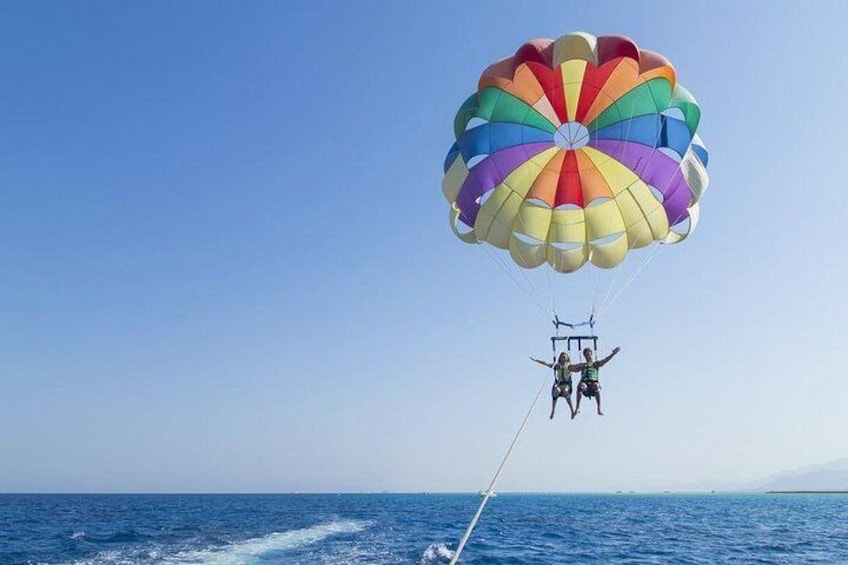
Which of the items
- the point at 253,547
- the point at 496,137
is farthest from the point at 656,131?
the point at 253,547

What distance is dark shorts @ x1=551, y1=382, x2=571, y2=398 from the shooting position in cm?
1144

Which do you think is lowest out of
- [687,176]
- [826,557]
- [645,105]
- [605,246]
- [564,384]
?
[826,557]

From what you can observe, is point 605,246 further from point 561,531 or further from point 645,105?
point 561,531

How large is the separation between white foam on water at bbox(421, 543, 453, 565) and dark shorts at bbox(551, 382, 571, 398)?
37.1 feet

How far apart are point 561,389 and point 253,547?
19909 millimetres

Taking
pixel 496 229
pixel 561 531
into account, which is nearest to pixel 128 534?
pixel 561 531

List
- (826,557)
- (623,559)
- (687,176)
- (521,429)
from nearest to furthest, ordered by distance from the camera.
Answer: (521,429), (687,176), (623,559), (826,557)

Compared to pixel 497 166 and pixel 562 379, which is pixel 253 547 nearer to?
pixel 562 379

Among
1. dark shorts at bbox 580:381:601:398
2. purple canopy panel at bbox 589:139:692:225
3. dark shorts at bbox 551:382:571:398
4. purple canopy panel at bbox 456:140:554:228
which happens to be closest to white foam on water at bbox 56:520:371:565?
dark shorts at bbox 551:382:571:398

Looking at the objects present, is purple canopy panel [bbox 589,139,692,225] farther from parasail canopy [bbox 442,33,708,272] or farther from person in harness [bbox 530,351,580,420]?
person in harness [bbox 530,351,580,420]

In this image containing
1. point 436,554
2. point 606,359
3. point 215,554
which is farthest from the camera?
point 215,554

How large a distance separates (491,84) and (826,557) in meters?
24.4

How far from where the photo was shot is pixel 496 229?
43.7 ft

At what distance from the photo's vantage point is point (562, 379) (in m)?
11.5
